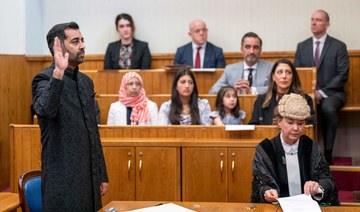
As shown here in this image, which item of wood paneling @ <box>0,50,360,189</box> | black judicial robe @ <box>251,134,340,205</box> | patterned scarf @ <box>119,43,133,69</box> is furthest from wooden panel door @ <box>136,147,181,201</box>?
patterned scarf @ <box>119,43,133,69</box>

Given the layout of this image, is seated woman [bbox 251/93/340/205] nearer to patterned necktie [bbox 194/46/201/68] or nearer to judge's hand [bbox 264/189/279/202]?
judge's hand [bbox 264/189/279/202]

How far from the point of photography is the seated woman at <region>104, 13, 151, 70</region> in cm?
734

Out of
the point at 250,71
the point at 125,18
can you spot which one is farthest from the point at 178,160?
the point at 125,18

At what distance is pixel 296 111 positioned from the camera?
3.36 m

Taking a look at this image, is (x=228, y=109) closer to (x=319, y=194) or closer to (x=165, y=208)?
(x=319, y=194)

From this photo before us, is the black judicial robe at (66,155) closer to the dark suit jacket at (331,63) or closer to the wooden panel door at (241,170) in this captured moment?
the wooden panel door at (241,170)

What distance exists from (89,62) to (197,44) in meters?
1.62

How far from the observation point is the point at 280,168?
133 inches

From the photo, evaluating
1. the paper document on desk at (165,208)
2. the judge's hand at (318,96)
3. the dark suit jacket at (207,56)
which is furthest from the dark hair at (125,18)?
the paper document on desk at (165,208)

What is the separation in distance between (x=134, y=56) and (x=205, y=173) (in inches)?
127

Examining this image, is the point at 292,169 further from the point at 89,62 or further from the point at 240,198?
the point at 89,62

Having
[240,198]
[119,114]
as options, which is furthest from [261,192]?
[119,114]

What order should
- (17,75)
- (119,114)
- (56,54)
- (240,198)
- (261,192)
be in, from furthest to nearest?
(17,75), (119,114), (240,198), (261,192), (56,54)

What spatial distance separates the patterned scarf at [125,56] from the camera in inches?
289
